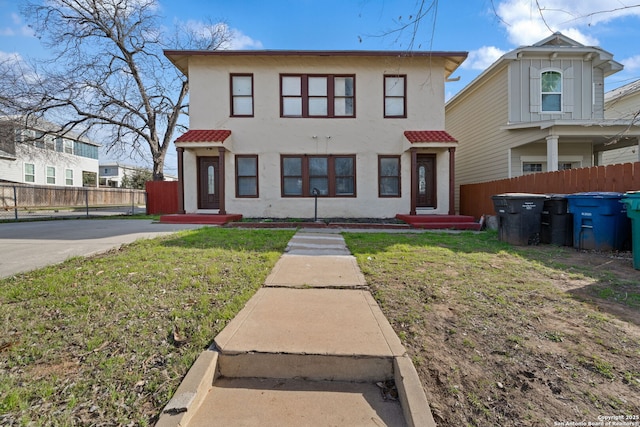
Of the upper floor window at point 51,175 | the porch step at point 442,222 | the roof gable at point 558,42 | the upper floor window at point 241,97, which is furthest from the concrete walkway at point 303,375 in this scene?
the upper floor window at point 51,175

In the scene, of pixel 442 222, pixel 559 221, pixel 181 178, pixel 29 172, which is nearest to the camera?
pixel 559 221

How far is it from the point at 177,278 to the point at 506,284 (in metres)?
4.06

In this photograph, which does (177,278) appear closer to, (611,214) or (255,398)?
(255,398)

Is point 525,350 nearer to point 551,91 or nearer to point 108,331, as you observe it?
point 108,331

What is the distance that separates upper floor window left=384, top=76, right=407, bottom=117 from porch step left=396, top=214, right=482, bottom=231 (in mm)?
4068

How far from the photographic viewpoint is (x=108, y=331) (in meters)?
2.55

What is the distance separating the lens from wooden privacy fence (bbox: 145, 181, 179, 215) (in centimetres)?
1545

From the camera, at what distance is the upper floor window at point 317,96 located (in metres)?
11.8

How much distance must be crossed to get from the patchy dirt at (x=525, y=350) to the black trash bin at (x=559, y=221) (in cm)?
299

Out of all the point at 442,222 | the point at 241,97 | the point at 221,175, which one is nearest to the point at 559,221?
the point at 442,222

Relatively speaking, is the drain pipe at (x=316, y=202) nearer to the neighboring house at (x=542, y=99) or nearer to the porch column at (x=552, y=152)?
the neighboring house at (x=542, y=99)

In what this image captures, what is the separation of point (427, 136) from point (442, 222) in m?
3.18

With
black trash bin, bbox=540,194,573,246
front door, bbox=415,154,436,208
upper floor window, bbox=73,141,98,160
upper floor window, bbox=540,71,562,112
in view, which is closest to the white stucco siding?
front door, bbox=415,154,436,208

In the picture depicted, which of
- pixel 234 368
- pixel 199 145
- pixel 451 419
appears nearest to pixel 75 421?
pixel 234 368
